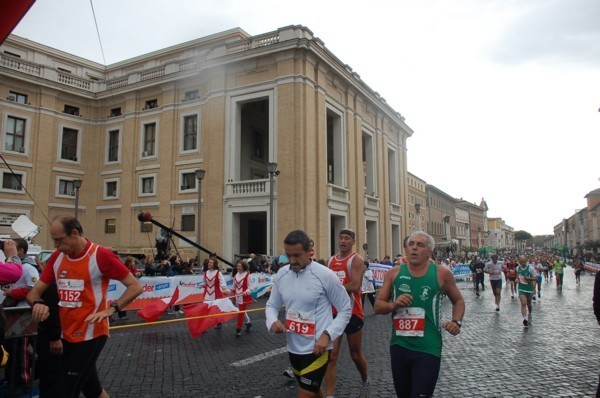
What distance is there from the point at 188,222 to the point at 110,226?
730 centimetres

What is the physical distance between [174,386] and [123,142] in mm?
29553

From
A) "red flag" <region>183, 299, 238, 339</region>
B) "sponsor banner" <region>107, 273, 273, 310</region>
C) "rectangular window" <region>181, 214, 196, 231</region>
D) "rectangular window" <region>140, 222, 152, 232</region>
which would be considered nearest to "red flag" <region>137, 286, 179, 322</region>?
"sponsor banner" <region>107, 273, 273, 310</region>

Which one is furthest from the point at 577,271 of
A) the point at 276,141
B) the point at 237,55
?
the point at 237,55

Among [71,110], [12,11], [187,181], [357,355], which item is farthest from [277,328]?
[71,110]

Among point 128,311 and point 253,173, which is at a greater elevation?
point 253,173

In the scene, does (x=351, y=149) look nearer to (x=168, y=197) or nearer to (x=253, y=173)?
(x=253, y=173)

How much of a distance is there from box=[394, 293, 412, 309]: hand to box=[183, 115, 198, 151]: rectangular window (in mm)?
27636

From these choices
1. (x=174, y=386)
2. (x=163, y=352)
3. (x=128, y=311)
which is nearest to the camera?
(x=174, y=386)

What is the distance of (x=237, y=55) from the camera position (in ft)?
90.3

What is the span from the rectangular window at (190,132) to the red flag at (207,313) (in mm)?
21057

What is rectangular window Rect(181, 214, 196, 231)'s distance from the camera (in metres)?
28.7

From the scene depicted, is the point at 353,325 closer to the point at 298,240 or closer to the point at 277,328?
the point at 277,328

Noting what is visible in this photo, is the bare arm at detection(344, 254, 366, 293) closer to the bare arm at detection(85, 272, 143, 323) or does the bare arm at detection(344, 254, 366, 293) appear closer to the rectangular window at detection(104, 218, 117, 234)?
the bare arm at detection(85, 272, 143, 323)

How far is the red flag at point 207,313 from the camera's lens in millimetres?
9414
